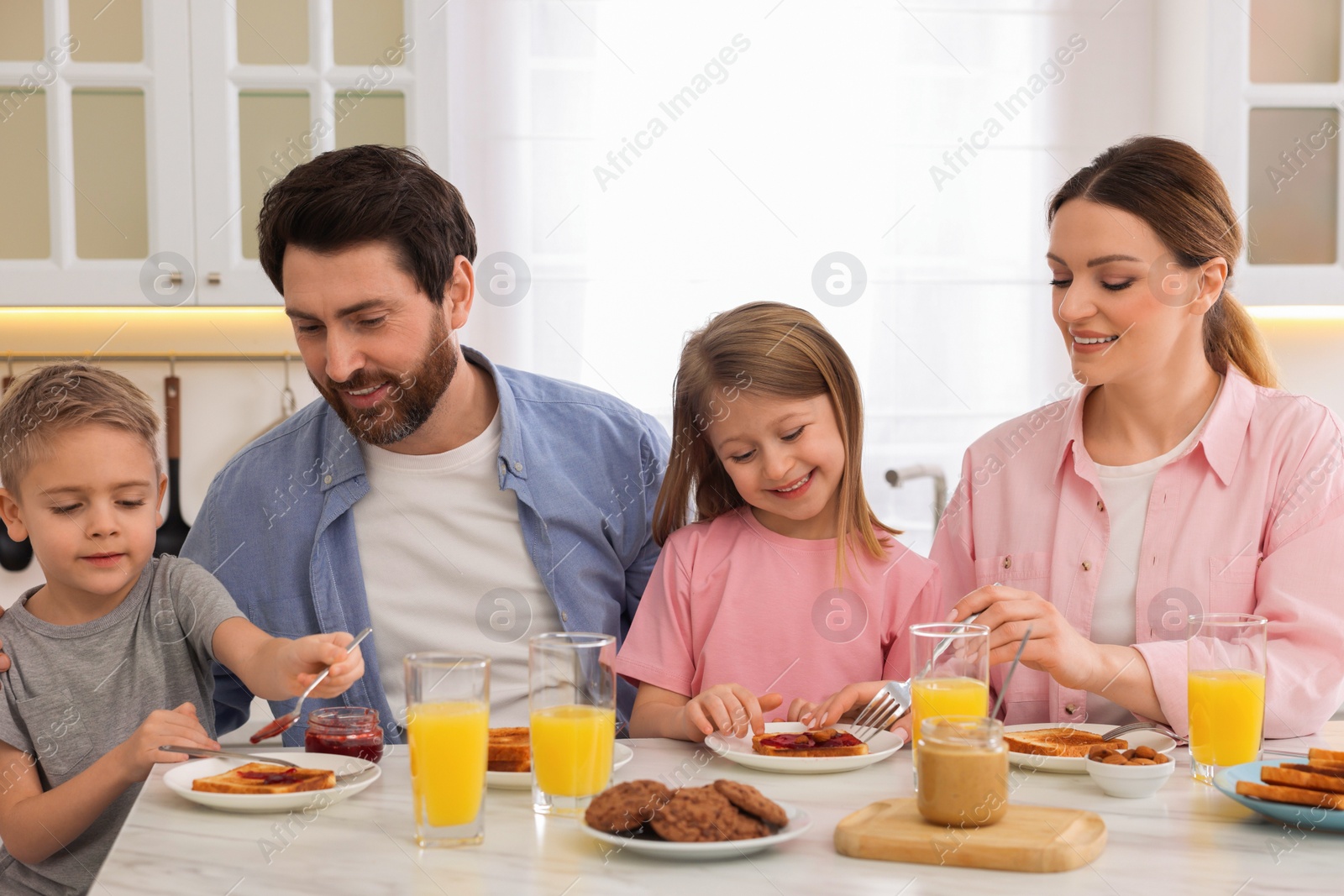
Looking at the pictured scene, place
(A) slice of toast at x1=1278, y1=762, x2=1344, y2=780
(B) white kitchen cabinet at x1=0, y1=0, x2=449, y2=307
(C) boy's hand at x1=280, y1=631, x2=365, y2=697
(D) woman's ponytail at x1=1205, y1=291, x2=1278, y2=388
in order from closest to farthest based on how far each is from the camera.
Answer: (A) slice of toast at x1=1278, y1=762, x2=1344, y2=780, (C) boy's hand at x1=280, y1=631, x2=365, y2=697, (D) woman's ponytail at x1=1205, y1=291, x2=1278, y2=388, (B) white kitchen cabinet at x1=0, y1=0, x2=449, y2=307

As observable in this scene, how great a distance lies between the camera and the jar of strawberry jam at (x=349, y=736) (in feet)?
4.52

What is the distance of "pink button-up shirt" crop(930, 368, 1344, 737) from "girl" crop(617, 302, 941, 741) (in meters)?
0.17

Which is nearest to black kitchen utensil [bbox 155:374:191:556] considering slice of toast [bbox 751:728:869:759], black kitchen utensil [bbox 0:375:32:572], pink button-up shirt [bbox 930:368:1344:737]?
black kitchen utensil [bbox 0:375:32:572]

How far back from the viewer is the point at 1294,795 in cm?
108

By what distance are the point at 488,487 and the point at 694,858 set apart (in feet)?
3.63

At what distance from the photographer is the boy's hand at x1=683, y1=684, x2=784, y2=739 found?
1418 mm

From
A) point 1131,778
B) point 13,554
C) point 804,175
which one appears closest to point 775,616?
point 1131,778

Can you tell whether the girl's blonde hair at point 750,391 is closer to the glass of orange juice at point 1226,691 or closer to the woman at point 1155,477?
the woman at point 1155,477

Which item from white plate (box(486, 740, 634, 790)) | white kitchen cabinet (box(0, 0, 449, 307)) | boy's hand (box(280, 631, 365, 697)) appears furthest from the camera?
white kitchen cabinet (box(0, 0, 449, 307))

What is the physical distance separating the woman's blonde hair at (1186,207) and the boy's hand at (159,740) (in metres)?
1.44

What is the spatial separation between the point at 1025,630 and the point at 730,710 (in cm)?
36

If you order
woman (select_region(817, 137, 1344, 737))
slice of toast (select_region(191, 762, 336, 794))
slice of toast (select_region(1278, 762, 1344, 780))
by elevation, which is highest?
woman (select_region(817, 137, 1344, 737))

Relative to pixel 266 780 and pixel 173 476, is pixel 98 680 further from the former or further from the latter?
pixel 173 476

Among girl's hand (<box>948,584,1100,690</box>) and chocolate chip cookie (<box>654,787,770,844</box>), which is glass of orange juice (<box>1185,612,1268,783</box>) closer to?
girl's hand (<box>948,584,1100,690</box>)
